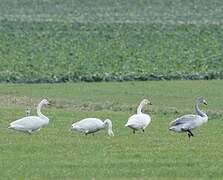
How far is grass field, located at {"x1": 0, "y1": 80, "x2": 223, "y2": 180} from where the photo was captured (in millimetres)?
17891

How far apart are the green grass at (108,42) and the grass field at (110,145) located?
370 inches

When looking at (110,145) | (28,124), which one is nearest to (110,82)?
(28,124)

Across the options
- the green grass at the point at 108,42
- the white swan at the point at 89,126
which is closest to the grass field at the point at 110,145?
the white swan at the point at 89,126

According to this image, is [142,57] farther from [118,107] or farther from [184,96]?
[118,107]

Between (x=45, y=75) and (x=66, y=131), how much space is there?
2047 cm

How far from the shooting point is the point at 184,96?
121ft

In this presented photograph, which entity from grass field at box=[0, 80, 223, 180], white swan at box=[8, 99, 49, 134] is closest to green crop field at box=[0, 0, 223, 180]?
grass field at box=[0, 80, 223, 180]

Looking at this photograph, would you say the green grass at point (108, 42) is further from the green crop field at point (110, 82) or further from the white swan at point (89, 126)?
the white swan at point (89, 126)

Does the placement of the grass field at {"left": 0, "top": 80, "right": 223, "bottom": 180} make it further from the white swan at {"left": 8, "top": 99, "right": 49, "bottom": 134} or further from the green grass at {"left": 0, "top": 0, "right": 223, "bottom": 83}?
the green grass at {"left": 0, "top": 0, "right": 223, "bottom": 83}

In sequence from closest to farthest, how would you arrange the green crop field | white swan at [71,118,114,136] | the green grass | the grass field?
1. the grass field
2. the green crop field
3. white swan at [71,118,114,136]
4. the green grass

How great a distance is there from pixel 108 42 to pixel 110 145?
37.2 m

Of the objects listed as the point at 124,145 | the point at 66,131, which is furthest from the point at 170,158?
the point at 66,131

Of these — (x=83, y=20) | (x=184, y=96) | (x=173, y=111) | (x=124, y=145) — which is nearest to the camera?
(x=124, y=145)

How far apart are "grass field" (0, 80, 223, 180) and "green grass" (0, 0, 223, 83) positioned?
939cm
